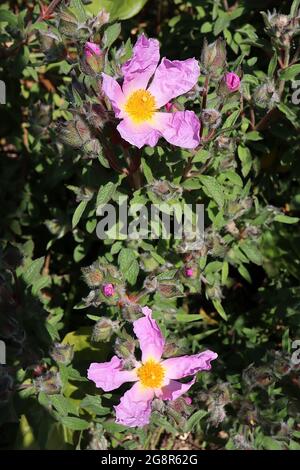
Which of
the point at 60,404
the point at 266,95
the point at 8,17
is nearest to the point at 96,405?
the point at 60,404

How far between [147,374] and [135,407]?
0.47 ft

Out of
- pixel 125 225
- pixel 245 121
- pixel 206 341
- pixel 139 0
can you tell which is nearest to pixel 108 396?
pixel 125 225

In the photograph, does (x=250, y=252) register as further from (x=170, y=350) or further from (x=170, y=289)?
(x=170, y=350)

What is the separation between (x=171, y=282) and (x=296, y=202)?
3.01 feet

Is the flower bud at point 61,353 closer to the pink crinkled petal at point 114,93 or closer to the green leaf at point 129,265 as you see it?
the green leaf at point 129,265

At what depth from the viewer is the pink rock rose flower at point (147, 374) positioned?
6.91ft

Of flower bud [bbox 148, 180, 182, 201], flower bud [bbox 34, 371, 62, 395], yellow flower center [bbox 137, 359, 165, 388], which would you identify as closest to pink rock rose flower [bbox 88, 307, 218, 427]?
yellow flower center [bbox 137, 359, 165, 388]

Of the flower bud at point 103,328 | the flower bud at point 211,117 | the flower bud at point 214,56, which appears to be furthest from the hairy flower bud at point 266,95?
the flower bud at point 103,328

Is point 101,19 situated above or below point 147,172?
above

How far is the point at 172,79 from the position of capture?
6.81 ft

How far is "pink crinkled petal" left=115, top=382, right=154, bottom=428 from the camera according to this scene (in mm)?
2064

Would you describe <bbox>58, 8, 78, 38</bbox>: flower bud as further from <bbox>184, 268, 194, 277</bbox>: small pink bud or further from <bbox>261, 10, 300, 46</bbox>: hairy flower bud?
<bbox>184, 268, 194, 277</bbox>: small pink bud

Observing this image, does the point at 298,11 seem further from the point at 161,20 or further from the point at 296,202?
the point at 161,20

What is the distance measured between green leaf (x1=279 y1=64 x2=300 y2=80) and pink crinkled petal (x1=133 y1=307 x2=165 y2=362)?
1.06 meters
